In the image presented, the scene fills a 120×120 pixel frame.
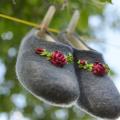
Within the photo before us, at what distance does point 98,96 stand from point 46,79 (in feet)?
0.47

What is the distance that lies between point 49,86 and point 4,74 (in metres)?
1.50

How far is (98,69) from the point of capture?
1.44 m

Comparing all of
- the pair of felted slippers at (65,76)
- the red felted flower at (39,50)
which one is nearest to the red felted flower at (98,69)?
the pair of felted slippers at (65,76)

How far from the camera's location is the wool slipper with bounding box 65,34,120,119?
1.39 meters

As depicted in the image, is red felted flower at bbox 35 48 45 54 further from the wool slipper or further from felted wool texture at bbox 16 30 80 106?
the wool slipper

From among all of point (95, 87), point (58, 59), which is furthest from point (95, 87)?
point (58, 59)

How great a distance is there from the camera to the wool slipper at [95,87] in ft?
4.55

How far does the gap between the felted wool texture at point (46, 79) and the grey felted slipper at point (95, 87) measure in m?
0.04

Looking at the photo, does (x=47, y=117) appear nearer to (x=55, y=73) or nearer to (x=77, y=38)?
(x=77, y=38)

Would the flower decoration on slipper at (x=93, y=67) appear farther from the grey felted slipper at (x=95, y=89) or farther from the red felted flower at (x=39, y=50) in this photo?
the red felted flower at (x=39, y=50)

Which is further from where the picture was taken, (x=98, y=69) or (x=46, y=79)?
(x=98, y=69)

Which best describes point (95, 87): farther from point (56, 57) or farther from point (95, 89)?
point (56, 57)

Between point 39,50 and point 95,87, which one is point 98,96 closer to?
point 95,87

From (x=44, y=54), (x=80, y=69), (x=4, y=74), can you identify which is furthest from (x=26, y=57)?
(x=4, y=74)
